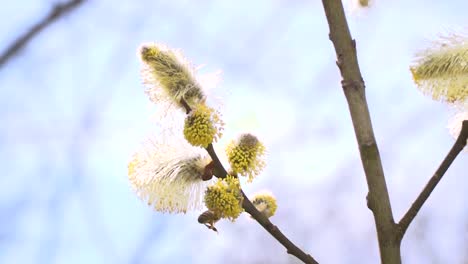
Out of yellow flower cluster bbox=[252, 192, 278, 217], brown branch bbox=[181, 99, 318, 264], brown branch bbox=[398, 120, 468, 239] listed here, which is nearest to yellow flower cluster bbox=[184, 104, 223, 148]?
brown branch bbox=[181, 99, 318, 264]

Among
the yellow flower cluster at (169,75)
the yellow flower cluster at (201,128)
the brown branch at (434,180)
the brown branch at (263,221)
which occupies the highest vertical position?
the yellow flower cluster at (169,75)

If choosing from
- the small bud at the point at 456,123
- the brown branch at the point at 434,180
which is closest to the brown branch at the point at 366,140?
the brown branch at the point at 434,180

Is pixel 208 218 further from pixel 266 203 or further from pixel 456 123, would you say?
pixel 456 123

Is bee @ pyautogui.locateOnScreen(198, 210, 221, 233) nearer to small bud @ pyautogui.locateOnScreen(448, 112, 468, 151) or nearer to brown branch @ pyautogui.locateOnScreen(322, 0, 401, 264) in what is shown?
brown branch @ pyautogui.locateOnScreen(322, 0, 401, 264)

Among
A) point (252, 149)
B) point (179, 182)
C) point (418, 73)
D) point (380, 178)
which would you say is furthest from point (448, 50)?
point (179, 182)

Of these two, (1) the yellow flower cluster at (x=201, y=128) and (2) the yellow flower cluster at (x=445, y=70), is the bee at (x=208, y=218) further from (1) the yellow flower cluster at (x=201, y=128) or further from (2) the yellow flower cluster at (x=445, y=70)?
(2) the yellow flower cluster at (x=445, y=70)

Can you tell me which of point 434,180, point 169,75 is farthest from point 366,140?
point 169,75
